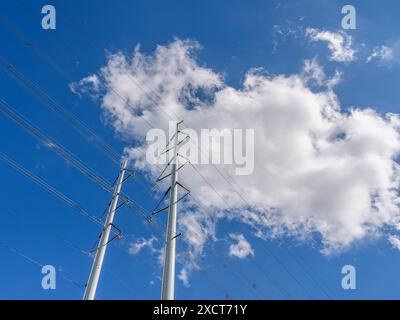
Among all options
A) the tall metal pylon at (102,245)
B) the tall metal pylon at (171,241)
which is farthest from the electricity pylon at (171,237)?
the tall metal pylon at (102,245)

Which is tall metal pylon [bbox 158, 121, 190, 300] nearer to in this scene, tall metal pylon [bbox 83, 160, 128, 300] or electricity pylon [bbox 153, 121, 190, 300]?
electricity pylon [bbox 153, 121, 190, 300]

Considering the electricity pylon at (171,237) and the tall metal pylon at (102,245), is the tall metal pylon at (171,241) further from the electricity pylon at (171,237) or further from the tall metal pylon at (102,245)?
the tall metal pylon at (102,245)

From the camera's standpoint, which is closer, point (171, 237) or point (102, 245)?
point (171, 237)

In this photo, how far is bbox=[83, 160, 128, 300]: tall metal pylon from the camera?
24.4m

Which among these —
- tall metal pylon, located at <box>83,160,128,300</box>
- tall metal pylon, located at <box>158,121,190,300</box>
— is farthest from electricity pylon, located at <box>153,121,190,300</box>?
tall metal pylon, located at <box>83,160,128,300</box>

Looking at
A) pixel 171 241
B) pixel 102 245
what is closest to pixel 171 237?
pixel 171 241

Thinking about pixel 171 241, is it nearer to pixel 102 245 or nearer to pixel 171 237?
pixel 171 237

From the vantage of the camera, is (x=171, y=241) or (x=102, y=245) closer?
(x=171, y=241)

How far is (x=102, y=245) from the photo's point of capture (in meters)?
27.7

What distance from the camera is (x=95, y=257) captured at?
27.0m

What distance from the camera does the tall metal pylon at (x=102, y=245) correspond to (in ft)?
80.0
